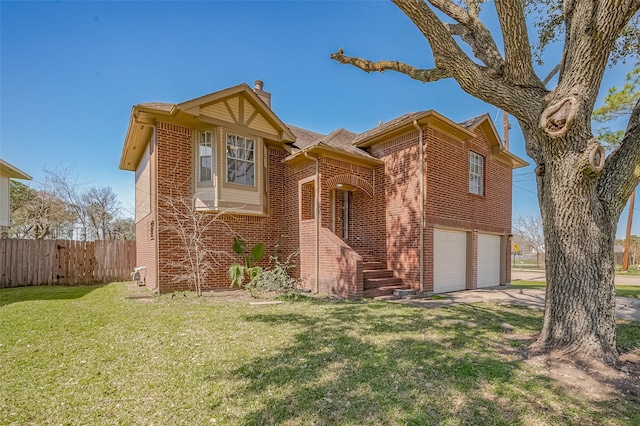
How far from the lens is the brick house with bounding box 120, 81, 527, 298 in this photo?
9305 mm

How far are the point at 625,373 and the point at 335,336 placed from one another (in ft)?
12.1

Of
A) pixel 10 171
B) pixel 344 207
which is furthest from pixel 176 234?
pixel 10 171

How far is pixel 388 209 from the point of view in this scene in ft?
34.3

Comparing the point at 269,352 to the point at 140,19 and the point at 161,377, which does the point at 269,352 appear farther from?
the point at 140,19

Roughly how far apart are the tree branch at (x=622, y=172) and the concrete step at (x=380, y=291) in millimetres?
5827

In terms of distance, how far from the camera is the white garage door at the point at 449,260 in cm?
993

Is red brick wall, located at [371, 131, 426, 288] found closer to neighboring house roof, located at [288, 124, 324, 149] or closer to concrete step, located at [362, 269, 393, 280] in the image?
concrete step, located at [362, 269, 393, 280]

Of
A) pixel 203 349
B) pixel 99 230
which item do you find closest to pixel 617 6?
pixel 203 349

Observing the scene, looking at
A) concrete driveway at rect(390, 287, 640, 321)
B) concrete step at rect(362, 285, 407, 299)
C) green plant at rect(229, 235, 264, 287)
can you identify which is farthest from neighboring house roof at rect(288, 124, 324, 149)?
concrete driveway at rect(390, 287, 640, 321)

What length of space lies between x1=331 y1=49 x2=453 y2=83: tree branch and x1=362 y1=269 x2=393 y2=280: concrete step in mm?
5711

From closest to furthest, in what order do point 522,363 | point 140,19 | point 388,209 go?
1. point 522,363
2. point 140,19
3. point 388,209

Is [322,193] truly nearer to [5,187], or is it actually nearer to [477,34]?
[477,34]

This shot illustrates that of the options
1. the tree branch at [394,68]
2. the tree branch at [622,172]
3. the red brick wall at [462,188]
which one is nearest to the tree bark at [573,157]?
the tree branch at [622,172]

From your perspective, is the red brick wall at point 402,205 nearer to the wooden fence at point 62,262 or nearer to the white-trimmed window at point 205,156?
the white-trimmed window at point 205,156
